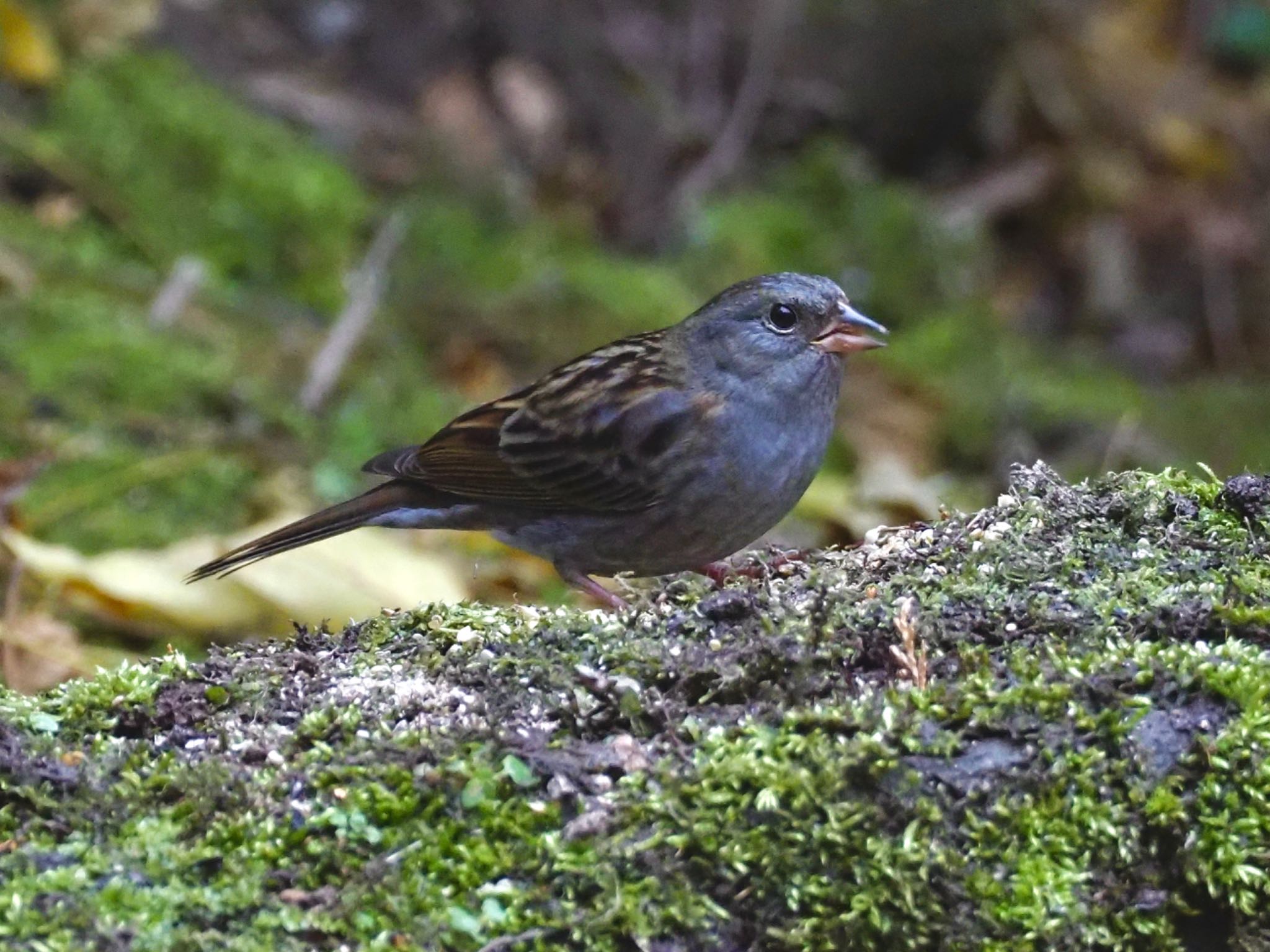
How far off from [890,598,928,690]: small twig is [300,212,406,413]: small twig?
171 inches

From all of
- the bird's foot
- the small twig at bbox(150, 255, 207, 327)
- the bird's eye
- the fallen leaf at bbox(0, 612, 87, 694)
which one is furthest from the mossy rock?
the small twig at bbox(150, 255, 207, 327)

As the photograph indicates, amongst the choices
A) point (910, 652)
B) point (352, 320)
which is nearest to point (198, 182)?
point (352, 320)

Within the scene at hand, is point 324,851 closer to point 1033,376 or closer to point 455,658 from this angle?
→ point 455,658

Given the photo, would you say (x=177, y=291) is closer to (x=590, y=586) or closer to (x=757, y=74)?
(x=590, y=586)

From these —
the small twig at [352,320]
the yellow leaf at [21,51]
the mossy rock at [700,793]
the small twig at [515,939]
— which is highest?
the yellow leaf at [21,51]

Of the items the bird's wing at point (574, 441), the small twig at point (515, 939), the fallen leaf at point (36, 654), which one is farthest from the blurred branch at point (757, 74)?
the small twig at point (515, 939)

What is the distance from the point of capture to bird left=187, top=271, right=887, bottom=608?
4.23 meters

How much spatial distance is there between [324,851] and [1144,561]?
5.02 feet

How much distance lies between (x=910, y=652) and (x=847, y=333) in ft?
6.62

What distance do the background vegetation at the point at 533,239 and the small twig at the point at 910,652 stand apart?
220cm

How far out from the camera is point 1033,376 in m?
8.23

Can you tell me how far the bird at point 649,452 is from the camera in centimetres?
423

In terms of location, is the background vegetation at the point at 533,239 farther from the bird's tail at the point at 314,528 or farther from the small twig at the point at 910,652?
the small twig at the point at 910,652

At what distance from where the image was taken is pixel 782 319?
448 cm
